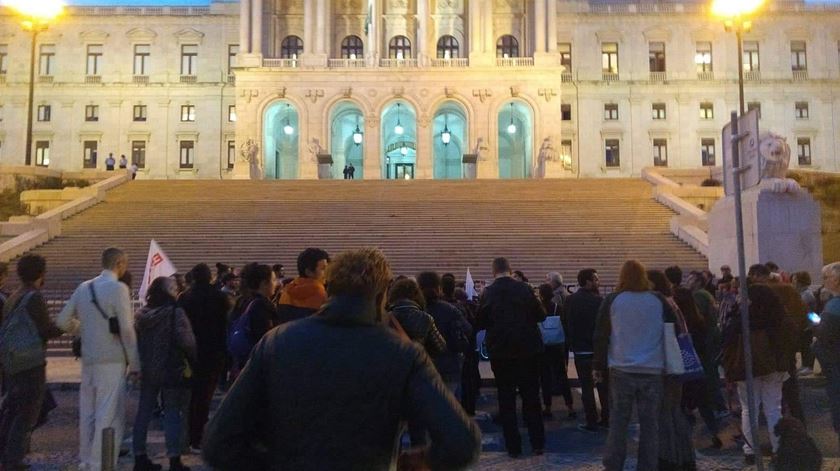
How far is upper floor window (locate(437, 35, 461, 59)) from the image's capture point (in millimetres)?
53906

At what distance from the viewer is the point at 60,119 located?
185 feet

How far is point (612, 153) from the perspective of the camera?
56031 mm

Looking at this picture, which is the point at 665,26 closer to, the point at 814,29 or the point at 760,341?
the point at 814,29

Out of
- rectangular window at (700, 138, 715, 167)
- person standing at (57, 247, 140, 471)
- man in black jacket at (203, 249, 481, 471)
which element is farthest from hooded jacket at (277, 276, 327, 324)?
rectangular window at (700, 138, 715, 167)

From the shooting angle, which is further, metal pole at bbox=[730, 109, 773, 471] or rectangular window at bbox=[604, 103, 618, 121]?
rectangular window at bbox=[604, 103, 618, 121]

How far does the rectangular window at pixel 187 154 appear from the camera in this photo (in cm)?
5594

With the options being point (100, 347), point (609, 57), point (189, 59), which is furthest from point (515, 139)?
point (100, 347)

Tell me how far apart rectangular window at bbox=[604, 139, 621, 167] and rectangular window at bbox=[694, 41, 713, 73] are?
874cm

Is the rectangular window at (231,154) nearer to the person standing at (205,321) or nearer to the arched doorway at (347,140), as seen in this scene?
the arched doorway at (347,140)

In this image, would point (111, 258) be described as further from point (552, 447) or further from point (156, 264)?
point (156, 264)

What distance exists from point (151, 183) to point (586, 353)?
2865cm

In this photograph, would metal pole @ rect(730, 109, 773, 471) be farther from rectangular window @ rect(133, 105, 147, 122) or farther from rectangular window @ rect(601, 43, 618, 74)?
rectangular window @ rect(133, 105, 147, 122)

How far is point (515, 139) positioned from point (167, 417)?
48152mm

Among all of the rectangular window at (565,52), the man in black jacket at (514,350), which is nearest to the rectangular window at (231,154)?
the rectangular window at (565,52)
